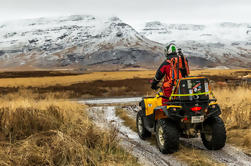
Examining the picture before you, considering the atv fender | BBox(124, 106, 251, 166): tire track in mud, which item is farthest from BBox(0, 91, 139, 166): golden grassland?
the atv fender

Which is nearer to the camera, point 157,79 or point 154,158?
point 154,158

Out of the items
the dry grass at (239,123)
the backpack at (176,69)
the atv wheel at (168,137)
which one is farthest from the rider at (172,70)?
the dry grass at (239,123)

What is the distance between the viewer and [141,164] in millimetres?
5148

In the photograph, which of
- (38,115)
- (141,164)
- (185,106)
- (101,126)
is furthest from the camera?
(38,115)

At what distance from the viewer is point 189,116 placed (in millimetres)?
5648

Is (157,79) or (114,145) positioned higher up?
(157,79)

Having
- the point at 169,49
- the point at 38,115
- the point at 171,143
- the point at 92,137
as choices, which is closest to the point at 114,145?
Result: the point at 92,137

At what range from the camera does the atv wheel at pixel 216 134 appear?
19.1 feet

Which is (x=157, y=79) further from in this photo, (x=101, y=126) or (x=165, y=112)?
(x=101, y=126)

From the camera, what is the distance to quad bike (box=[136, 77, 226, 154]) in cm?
567

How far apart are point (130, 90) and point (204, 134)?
25.6m

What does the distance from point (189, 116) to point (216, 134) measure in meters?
0.80

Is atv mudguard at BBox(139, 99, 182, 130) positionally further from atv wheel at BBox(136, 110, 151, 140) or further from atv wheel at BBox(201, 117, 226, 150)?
atv wheel at BBox(201, 117, 226, 150)

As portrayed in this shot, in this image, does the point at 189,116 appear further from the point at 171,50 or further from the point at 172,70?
the point at 171,50
